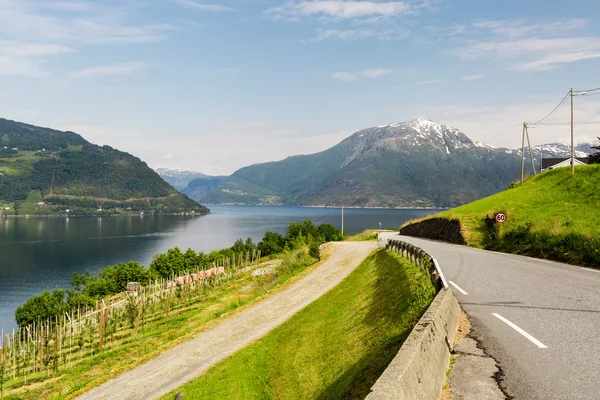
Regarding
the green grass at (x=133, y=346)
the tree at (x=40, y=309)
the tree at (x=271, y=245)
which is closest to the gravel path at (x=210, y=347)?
the green grass at (x=133, y=346)

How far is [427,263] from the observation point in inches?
766

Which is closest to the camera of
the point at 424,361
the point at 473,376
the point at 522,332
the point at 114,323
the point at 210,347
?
the point at 424,361

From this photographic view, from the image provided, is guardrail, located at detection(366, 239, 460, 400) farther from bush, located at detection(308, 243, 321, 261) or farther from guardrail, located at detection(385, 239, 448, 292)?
bush, located at detection(308, 243, 321, 261)

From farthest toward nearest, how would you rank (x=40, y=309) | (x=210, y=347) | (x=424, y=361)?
(x=40, y=309)
(x=210, y=347)
(x=424, y=361)

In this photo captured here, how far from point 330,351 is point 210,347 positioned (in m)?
12.4

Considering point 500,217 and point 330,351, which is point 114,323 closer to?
point 330,351

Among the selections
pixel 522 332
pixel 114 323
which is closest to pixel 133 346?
pixel 114 323

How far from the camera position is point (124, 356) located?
3206 cm

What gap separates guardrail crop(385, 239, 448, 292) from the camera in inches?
545

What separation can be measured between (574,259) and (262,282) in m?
36.0

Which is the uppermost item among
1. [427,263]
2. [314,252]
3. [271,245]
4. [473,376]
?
[427,263]

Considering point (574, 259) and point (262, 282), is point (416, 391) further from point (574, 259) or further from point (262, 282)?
→ point (262, 282)

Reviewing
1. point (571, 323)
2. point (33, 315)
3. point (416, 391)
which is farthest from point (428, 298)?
point (33, 315)

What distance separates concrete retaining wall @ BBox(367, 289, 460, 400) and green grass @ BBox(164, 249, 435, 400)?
176 centimetres
